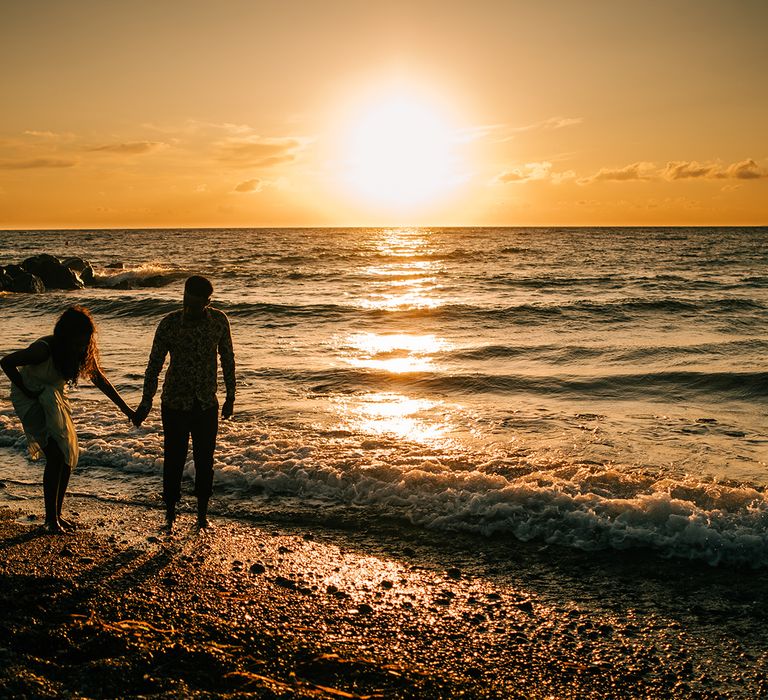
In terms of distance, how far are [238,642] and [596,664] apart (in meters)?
2.04

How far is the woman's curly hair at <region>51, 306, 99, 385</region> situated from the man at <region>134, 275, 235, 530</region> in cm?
48

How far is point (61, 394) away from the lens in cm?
556

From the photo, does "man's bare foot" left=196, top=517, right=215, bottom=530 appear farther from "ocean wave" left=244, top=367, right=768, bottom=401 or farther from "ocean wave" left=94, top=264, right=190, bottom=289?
"ocean wave" left=94, top=264, right=190, bottom=289

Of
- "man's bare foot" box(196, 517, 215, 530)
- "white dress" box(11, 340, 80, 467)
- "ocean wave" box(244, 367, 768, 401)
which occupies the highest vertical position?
"white dress" box(11, 340, 80, 467)

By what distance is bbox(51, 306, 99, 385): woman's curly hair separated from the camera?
17.5 ft

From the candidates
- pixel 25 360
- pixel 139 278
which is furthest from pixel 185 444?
pixel 139 278

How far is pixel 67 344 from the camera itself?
538 cm

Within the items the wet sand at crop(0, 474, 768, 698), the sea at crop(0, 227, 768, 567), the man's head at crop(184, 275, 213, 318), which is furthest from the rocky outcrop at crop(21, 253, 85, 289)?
the man's head at crop(184, 275, 213, 318)

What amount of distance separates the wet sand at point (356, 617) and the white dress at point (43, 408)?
0.80m

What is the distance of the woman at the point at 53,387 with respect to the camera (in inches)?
210

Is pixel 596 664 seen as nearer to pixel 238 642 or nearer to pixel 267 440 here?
pixel 238 642

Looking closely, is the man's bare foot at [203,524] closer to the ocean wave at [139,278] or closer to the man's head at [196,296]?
the man's head at [196,296]

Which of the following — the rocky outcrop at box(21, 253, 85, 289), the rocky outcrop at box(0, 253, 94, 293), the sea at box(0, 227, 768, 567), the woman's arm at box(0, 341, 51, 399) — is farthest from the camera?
the rocky outcrop at box(21, 253, 85, 289)

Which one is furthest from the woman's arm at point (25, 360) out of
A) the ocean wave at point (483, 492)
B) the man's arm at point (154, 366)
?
the ocean wave at point (483, 492)
